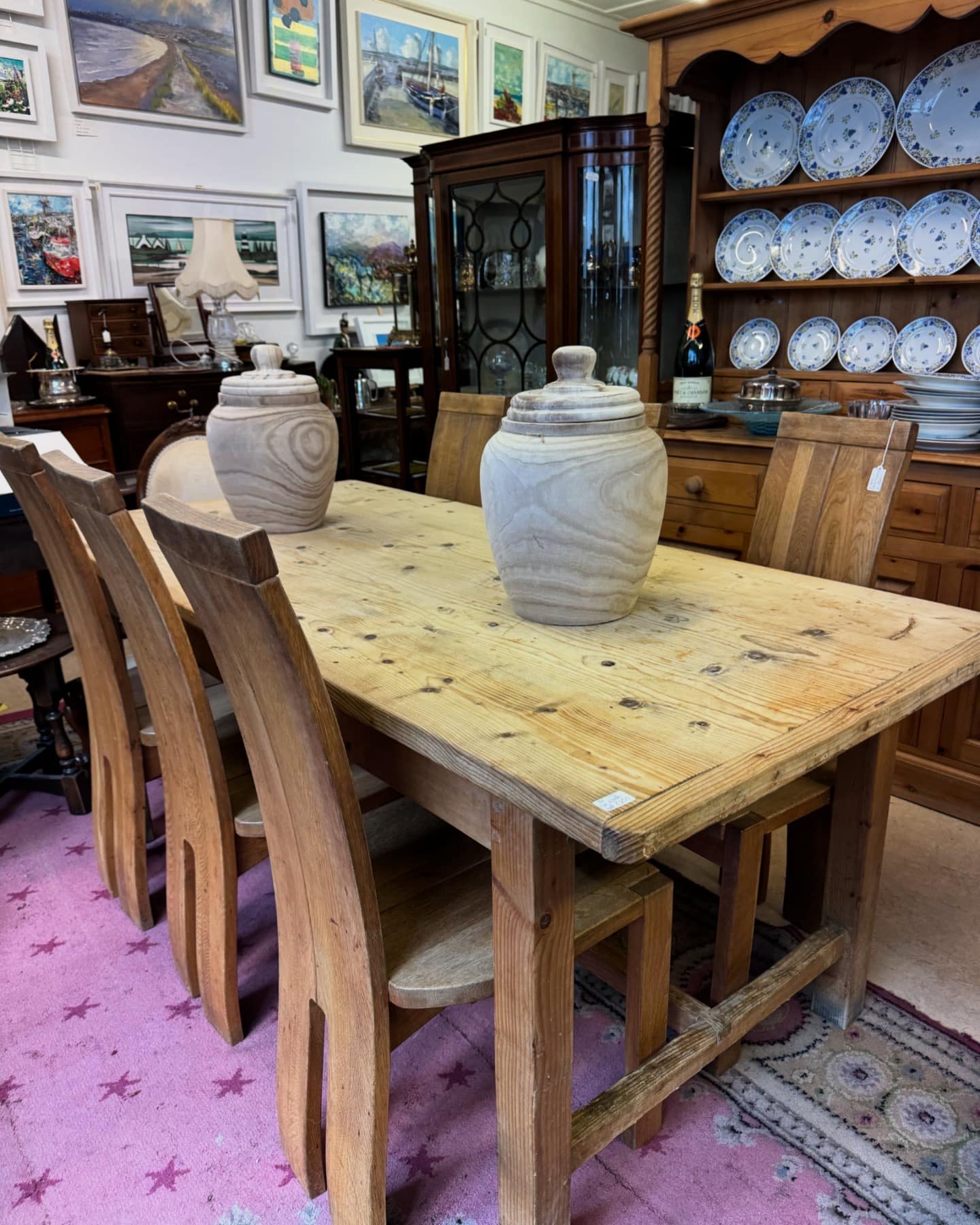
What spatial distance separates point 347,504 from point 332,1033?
52.0 inches

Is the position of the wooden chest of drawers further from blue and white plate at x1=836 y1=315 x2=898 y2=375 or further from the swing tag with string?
blue and white plate at x1=836 y1=315 x2=898 y2=375

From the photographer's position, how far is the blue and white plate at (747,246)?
2799 mm

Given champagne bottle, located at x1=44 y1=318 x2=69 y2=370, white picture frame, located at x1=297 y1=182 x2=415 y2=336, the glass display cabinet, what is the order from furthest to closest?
white picture frame, located at x1=297 y1=182 x2=415 y2=336, champagne bottle, located at x1=44 y1=318 x2=69 y2=370, the glass display cabinet

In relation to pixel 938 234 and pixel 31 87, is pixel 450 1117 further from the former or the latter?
pixel 31 87

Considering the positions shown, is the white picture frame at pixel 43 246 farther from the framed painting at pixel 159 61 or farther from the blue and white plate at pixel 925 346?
the blue and white plate at pixel 925 346

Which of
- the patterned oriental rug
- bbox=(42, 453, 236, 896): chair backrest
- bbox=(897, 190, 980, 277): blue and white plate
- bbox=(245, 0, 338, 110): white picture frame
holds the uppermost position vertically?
bbox=(245, 0, 338, 110): white picture frame

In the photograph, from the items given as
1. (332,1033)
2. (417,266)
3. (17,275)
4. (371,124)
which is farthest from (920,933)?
(371,124)

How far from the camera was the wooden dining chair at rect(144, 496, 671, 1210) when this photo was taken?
35.7 inches

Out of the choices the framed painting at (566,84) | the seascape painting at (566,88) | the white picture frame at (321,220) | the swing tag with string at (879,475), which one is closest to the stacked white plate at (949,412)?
the swing tag with string at (879,475)

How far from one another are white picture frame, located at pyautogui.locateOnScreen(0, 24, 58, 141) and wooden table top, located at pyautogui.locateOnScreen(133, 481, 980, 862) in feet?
8.51

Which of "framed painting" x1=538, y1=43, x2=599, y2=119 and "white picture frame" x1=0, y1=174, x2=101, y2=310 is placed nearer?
"white picture frame" x1=0, y1=174, x2=101, y2=310

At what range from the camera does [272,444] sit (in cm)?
172

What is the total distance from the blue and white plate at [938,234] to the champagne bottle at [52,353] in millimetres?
2803

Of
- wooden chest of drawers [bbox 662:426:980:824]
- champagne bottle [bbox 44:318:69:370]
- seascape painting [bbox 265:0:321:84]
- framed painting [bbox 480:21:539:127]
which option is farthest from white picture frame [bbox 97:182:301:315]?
wooden chest of drawers [bbox 662:426:980:824]
